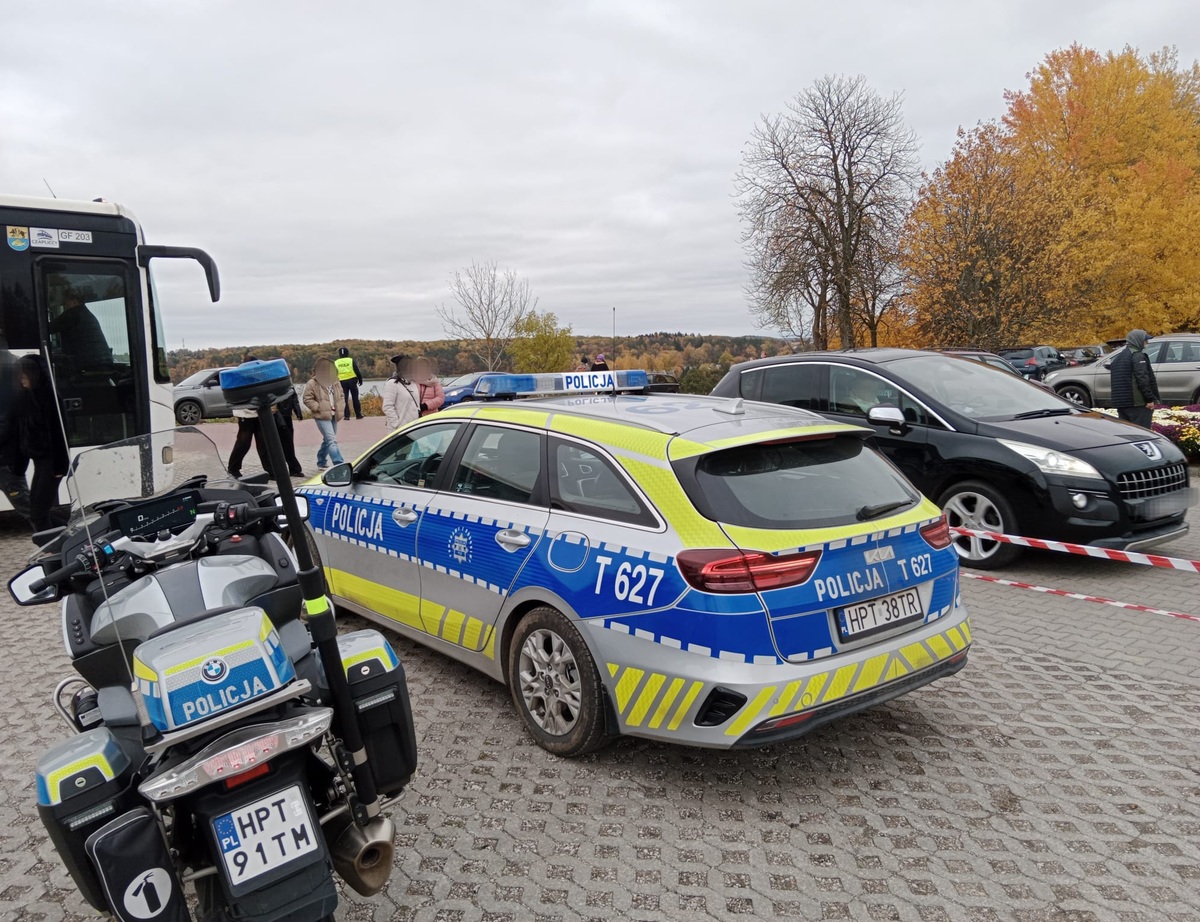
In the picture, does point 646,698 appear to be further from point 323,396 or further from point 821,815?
point 323,396

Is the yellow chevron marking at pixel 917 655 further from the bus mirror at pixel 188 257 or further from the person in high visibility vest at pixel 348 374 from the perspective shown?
the person in high visibility vest at pixel 348 374

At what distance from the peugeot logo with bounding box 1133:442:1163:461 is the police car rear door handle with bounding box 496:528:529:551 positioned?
5481 millimetres

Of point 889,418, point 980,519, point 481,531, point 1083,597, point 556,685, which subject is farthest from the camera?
point 889,418

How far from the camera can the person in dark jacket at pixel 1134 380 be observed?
36.2 ft

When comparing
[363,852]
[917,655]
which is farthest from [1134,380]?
[363,852]

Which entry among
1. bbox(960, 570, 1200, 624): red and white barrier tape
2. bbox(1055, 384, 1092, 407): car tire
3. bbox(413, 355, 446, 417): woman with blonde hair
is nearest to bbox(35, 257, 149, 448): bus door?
bbox(413, 355, 446, 417): woman with blonde hair

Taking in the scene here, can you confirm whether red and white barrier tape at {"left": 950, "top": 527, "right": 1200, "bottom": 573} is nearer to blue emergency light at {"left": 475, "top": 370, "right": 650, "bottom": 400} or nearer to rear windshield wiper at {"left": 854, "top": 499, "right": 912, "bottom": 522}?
rear windshield wiper at {"left": 854, "top": 499, "right": 912, "bottom": 522}

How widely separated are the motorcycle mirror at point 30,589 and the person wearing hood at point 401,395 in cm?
917

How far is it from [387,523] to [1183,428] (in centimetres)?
1240

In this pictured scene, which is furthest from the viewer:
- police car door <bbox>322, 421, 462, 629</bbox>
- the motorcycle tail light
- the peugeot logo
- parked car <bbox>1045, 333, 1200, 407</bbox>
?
parked car <bbox>1045, 333, 1200, 407</bbox>

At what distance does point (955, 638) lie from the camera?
3738 millimetres

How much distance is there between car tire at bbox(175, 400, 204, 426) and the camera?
24.9 meters

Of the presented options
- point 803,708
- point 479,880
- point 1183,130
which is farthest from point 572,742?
point 1183,130

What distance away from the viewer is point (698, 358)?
99.9 ft
